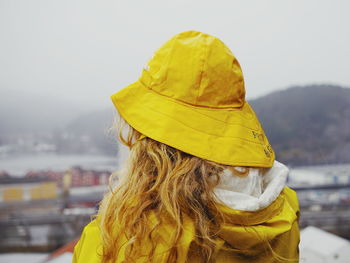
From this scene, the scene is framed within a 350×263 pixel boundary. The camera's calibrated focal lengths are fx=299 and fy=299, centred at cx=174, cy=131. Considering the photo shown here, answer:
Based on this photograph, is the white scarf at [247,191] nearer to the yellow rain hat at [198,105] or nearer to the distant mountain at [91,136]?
the yellow rain hat at [198,105]

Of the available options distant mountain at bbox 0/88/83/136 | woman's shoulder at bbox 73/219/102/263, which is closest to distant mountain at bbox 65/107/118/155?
distant mountain at bbox 0/88/83/136

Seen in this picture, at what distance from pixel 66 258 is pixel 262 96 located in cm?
225

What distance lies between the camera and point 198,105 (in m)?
0.52

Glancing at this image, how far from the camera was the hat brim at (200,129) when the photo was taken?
500mm

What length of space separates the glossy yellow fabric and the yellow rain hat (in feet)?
0.29

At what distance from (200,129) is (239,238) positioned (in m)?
0.19

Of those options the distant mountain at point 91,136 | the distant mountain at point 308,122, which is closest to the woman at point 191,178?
the distant mountain at point 308,122

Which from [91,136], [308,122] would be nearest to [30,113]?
[91,136]

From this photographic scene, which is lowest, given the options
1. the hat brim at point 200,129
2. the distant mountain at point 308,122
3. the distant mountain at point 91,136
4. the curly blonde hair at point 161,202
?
the distant mountain at point 91,136

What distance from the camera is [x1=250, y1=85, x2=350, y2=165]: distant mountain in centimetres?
296

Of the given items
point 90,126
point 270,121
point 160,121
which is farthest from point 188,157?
point 90,126

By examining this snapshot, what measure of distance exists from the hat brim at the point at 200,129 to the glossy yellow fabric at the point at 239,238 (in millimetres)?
89

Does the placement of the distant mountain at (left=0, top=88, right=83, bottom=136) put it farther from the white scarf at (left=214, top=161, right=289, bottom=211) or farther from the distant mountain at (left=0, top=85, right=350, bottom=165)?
the white scarf at (left=214, top=161, right=289, bottom=211)

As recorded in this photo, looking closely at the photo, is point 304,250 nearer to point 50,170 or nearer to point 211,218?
point 211,218
